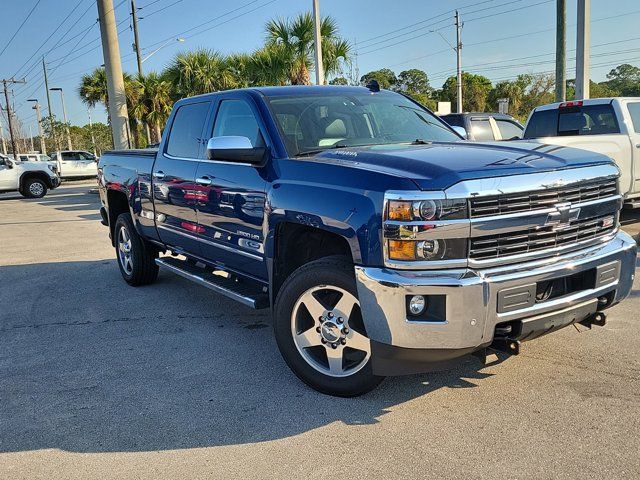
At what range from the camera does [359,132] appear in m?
4.45

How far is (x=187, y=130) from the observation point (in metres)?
5.47

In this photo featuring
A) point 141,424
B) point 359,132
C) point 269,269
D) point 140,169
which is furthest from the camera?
point 140,169

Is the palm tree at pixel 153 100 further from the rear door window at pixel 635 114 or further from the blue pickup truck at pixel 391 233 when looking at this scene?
the blue pickup truck at pixel 391 233

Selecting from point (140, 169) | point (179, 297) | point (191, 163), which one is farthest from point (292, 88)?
point (179, 297)

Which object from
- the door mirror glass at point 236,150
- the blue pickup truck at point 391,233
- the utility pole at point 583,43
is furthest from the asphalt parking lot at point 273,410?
the utility pole at point 583,43

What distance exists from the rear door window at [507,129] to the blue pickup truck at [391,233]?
8.20 metres

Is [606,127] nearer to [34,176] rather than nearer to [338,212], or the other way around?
[338,212]

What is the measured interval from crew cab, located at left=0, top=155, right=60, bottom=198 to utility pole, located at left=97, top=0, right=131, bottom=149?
6601 millimetres

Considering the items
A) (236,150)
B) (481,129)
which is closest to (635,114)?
(481,129)

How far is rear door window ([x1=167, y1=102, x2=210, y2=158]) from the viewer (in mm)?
5223

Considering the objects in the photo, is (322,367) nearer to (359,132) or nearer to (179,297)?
(359,132)

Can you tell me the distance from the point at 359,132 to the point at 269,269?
4.20 feet

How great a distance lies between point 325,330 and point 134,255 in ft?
12.4

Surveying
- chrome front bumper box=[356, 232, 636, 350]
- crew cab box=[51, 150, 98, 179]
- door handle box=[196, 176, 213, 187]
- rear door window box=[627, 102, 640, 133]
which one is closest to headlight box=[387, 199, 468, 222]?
chrome front bumper box=[356, 232, 636, 350]
